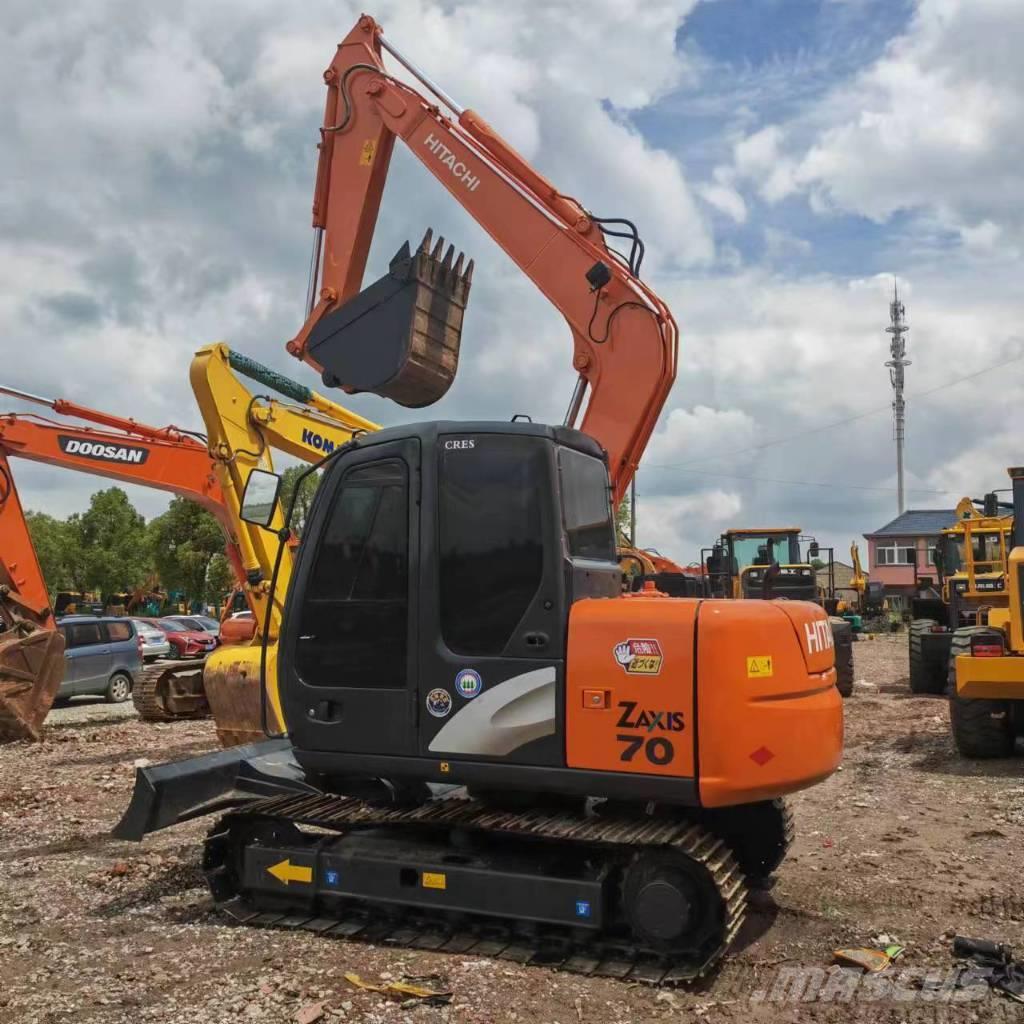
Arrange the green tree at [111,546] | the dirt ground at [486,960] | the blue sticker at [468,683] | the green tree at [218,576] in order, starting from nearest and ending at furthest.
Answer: the dirt ground at [486,960]
the blue sticker at [468,683]
the green tree at [218,576]
the green tree at [111,546]

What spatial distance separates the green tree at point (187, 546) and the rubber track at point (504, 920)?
3885cm

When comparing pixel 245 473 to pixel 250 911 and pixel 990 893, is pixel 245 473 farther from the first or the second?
pixel 990 893

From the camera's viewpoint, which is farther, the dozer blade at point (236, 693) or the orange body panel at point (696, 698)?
the dozer blade at point (236, 693)

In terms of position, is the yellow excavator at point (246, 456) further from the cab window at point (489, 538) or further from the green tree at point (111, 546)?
the green tree at point (111, 546)

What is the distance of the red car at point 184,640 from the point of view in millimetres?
27109

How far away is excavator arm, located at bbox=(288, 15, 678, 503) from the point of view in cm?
873

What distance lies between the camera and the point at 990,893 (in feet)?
20.4

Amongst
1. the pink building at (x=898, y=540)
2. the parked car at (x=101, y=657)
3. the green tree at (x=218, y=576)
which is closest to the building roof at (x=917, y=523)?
the pink building at (x=898, y=540)

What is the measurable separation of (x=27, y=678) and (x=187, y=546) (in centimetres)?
3153

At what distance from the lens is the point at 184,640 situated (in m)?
27.5

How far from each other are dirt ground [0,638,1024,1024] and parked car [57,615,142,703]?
9.48m

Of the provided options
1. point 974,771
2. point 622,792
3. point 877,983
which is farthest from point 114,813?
point 974,771

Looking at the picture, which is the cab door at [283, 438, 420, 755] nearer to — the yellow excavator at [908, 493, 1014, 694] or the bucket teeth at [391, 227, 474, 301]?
the bucket teeth at [391, 227, 474, 301]

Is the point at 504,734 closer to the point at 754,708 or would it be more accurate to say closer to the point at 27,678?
the point at 754,708
